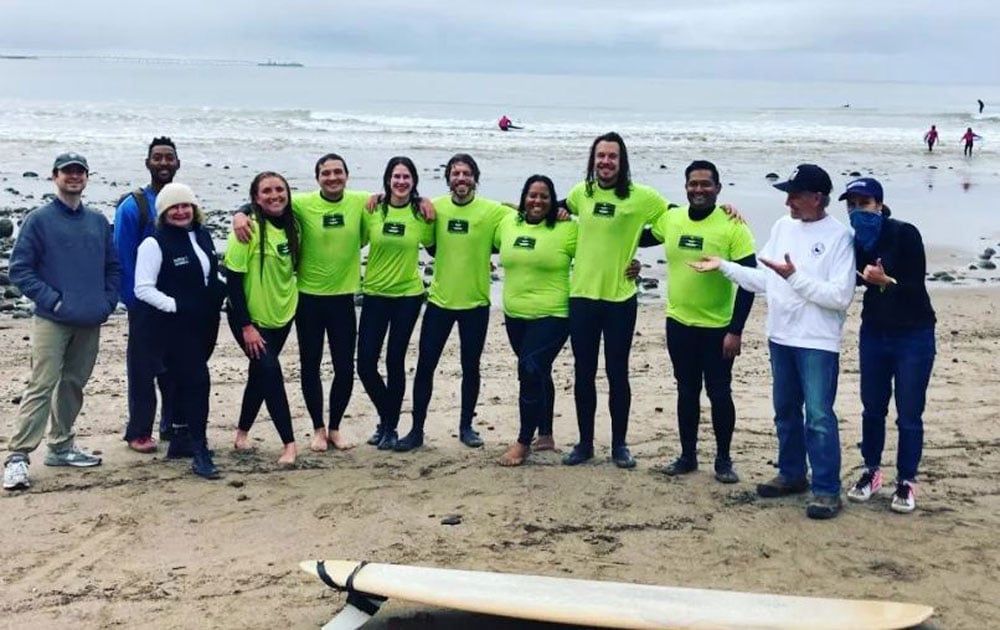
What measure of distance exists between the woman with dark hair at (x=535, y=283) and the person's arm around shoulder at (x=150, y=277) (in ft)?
7.32

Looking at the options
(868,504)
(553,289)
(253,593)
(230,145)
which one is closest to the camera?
(253,593)

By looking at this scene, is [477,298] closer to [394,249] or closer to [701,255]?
[394,249]

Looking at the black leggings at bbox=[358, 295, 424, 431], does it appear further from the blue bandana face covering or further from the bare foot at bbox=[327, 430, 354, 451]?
the blue bandana face covering

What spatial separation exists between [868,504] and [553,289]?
2.45m

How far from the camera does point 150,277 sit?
6.87 m

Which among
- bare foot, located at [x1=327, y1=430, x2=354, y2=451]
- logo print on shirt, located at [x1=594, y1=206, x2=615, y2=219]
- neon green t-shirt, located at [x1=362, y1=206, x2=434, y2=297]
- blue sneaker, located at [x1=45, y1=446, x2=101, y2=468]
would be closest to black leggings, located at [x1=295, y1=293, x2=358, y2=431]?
bare foot, located at [x1=327, y1=430, x2=354, y2=451]

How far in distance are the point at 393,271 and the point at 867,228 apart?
3.16 metres

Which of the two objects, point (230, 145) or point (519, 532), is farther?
point (230, 145)

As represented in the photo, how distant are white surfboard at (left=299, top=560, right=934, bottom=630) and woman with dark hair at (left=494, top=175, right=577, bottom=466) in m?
2.22

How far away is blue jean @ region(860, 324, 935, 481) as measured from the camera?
6.33m

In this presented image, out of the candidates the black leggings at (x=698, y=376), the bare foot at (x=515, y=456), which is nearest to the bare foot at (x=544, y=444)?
the bare foot at (x=515, y=456)

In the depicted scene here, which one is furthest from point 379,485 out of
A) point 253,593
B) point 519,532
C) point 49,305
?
point 49,305

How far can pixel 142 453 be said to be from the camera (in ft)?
25.1

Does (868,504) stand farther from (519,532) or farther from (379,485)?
(379,485)
